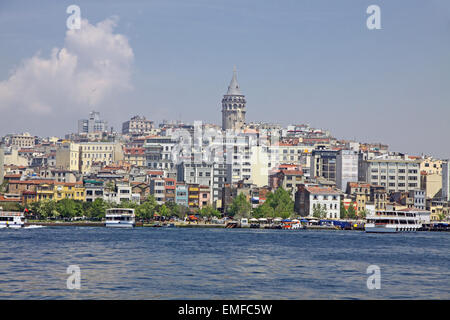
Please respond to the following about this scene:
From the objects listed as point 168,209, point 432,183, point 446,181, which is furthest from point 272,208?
point 446,181

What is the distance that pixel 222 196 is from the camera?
86438 mm

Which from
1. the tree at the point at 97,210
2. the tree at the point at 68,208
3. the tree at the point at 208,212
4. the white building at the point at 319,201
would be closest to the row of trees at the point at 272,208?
the white building at the point at 319,201

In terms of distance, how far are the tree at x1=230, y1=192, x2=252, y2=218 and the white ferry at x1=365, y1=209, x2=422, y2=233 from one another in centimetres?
1354

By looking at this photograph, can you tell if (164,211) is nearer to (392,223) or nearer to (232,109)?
(392,223)

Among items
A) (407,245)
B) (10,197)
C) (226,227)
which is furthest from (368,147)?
(407,245)

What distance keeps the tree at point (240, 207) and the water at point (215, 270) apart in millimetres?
32251

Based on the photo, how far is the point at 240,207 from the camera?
255 feet

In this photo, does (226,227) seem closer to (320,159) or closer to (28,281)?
(320,159)

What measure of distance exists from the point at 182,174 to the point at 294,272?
64.4 metres

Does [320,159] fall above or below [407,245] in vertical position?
above

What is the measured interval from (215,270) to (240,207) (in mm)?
48245

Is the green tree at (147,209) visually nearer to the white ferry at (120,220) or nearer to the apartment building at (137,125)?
the white ferry at (120,220)

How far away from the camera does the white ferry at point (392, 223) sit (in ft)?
221

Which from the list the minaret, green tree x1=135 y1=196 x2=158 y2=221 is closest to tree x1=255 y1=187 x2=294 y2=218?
green tree x1=135 y1=196 x2=158 y2=221
